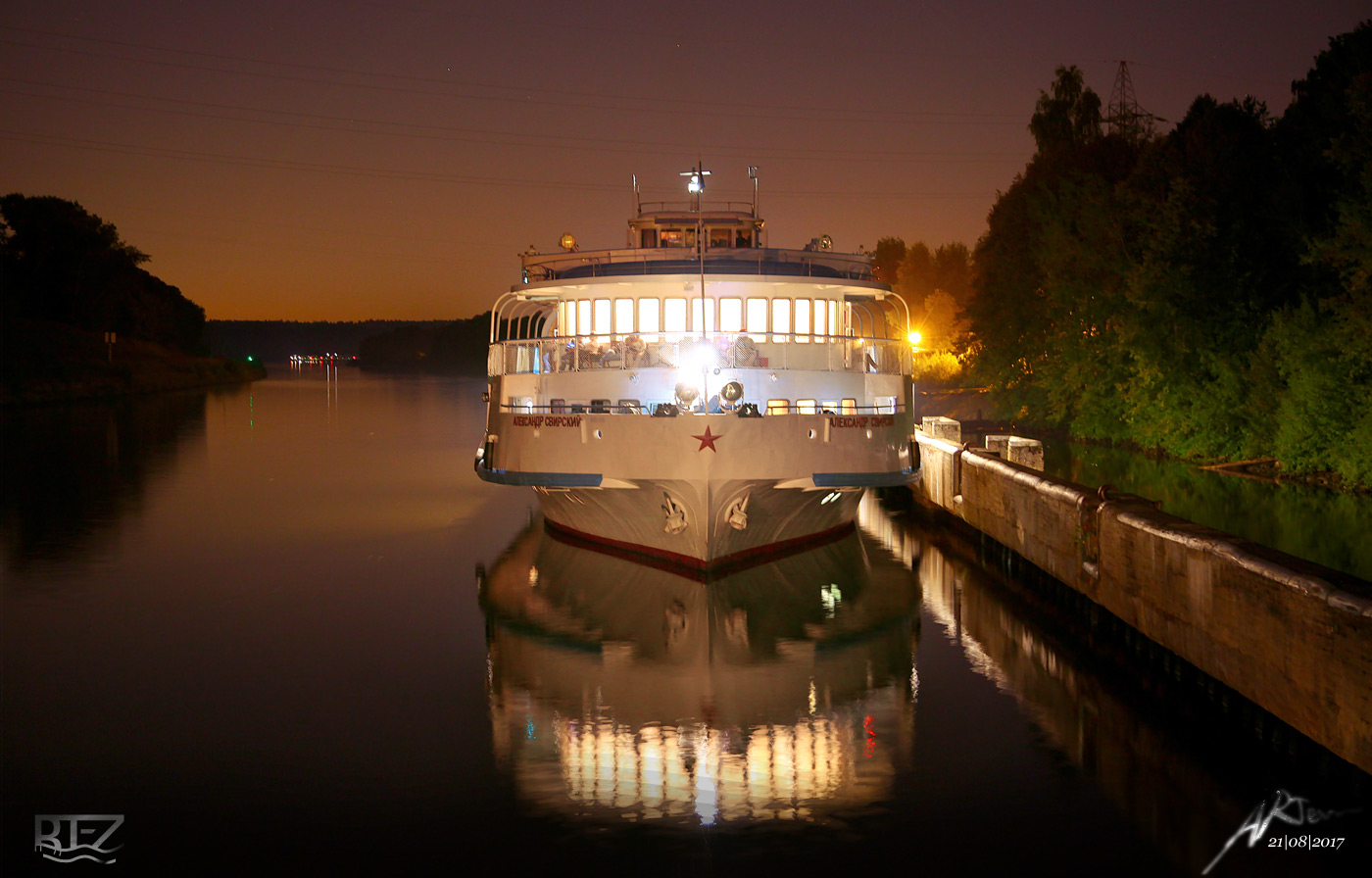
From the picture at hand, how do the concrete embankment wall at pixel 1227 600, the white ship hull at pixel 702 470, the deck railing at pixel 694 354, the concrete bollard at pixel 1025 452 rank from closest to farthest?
the concrete embankment wall at pixel 1227 600 → the white ship hull at pixel 702 470 → the deck railing at pixel 694 354 → the concrete bollard at pixel 1025 452

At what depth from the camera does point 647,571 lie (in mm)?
20594

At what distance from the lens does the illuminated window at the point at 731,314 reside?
23062mm

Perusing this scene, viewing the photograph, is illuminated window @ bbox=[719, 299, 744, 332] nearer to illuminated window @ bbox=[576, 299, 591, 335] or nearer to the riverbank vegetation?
illuminated window @ bbox=[576, 299, 591, 335]

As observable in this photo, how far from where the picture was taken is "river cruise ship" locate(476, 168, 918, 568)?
19109mm

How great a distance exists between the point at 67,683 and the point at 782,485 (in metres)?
10.8

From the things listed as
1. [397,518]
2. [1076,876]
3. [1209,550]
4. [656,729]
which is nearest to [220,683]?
[656,729]

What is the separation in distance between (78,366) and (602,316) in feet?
254

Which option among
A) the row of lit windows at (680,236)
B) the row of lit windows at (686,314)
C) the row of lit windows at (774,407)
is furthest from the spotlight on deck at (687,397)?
the row of lit windows at (680,236)

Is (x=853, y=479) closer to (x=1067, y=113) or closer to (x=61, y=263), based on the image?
(x=1067, y=113)

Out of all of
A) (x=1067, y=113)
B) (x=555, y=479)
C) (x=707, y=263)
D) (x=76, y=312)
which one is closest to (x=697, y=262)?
(x=707, y=263)

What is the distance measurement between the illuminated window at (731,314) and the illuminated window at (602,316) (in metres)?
2.26

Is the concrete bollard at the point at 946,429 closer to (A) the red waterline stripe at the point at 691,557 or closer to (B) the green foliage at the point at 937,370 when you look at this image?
(A) the red waterline stripe at the point at 691,557

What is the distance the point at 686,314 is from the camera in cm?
2223

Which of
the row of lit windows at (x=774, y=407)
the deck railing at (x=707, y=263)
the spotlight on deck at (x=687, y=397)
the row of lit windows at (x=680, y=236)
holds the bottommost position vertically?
the row of lit windows at (x=774, y=407)
